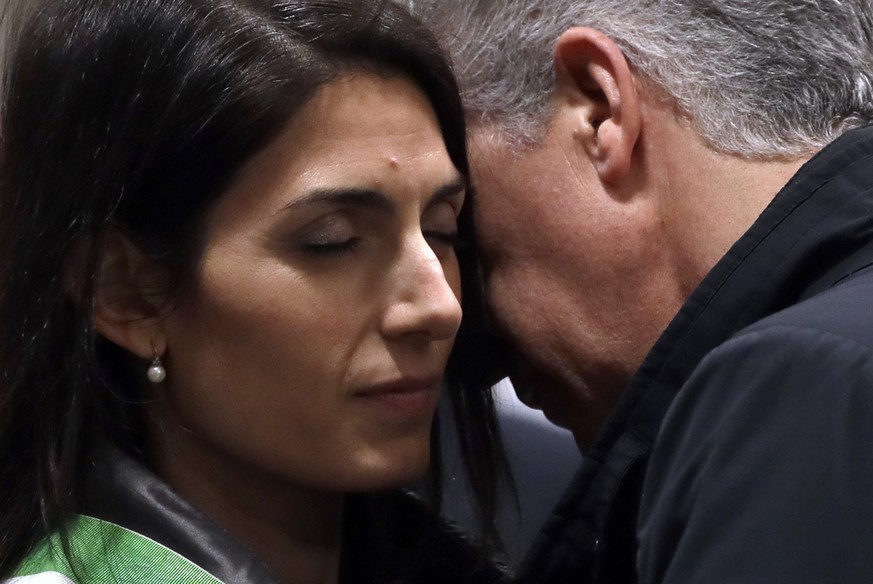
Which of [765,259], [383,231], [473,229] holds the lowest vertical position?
[473,229]

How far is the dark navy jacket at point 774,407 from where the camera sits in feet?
3.00

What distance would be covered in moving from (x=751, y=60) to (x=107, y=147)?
2.31 ft

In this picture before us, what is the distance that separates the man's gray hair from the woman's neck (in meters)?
0.59

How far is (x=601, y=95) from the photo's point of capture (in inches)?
56.6

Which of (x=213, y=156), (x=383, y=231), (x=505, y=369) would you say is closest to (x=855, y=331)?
(x=383, y=231)

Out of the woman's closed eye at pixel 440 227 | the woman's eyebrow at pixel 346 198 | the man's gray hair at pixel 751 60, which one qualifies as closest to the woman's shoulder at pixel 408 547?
the woman's closed eye at pixel 440 227

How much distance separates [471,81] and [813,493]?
79 centimetres

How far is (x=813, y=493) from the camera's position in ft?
3.02

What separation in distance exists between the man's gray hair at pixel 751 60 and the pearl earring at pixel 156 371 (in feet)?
1.84

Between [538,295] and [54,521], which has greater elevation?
[538,295]

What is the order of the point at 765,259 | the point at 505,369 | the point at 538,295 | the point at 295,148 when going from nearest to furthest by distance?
the point at 765,259 < the point at 295,148 < the point at 538,295 < the point at 505,369

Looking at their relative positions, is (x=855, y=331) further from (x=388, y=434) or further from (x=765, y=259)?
(x=388, y=434)

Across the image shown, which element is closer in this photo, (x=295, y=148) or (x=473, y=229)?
(x=295, y=148)

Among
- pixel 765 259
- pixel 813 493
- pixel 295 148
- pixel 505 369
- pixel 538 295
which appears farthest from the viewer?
pixel 505 369
